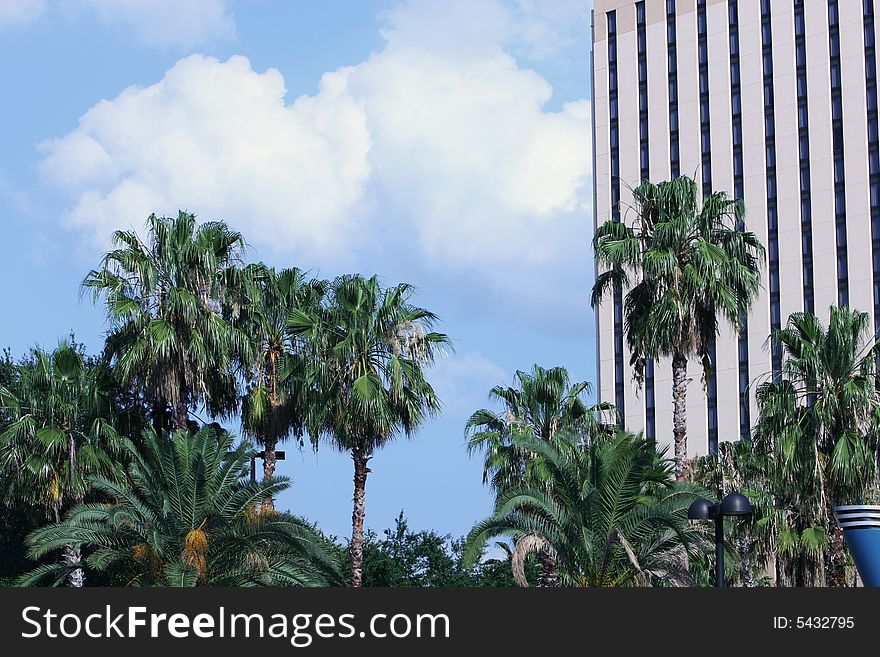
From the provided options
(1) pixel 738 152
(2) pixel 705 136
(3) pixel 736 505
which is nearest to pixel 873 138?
(1) pixel 738 152

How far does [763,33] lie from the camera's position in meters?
101

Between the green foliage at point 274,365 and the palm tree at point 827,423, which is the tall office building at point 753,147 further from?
the palm tree at point 827,423

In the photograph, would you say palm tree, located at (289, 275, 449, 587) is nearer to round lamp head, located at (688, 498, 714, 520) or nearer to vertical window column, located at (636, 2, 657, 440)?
round lamp head, located at (688, 498, 714, 520)

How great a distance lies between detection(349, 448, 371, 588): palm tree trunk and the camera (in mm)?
39375

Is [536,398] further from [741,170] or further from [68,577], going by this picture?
[741,170]

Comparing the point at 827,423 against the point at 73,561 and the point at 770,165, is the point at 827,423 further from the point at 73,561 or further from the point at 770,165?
the point at 770,165

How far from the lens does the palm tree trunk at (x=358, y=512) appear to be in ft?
129

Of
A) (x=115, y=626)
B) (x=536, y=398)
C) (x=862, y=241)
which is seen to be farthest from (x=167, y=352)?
(x=862, y=241)

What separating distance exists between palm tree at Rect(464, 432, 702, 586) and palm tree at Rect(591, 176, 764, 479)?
5577mm

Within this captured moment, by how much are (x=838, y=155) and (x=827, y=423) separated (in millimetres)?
64267

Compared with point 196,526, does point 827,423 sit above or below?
above

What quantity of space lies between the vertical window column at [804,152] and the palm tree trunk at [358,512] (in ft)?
201

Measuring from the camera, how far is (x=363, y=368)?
41.1m

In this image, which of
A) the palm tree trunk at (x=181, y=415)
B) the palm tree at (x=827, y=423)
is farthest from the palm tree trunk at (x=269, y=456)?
the palm tree at (x=827, y=423)
